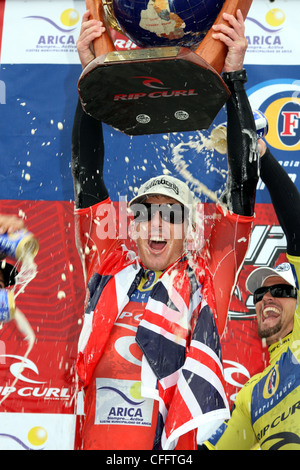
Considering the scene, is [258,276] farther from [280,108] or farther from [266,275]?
[280,108]

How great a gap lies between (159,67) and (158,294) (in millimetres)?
748

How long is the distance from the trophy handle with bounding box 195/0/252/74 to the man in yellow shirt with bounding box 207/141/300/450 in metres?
0.40

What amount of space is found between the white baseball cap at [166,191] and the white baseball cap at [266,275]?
0.75 meters

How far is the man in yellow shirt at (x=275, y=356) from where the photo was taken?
94.0 inches

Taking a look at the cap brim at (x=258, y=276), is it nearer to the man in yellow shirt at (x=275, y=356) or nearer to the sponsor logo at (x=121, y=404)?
the man in yellow shirt at (x=275, y=356)

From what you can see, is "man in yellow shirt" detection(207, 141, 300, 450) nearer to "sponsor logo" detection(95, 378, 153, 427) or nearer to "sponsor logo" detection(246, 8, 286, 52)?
"sponsor logo" detection(95, 378, 153, 427)

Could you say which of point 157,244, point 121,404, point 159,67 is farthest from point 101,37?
point 121,404

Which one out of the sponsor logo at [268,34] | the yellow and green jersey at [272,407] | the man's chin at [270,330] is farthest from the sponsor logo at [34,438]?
the sponsor logo at [268,34]

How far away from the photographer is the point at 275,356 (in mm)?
2768

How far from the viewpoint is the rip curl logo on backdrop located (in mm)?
3244

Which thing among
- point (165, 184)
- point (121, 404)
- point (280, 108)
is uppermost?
point (280, 108)

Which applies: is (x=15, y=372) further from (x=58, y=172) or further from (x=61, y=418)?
(x=58, y=172)

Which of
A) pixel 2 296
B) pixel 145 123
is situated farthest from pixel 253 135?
pixel 2 296

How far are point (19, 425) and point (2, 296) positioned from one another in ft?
2.00
